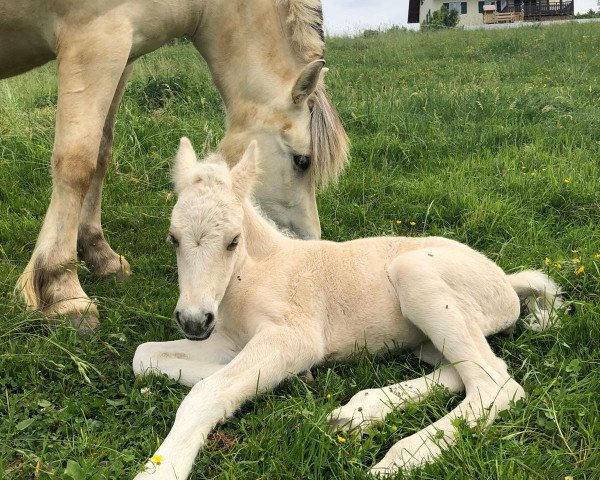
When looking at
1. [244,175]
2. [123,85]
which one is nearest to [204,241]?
[244,175]

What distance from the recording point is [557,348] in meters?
2.96

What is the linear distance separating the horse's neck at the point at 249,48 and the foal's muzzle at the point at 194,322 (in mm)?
2167

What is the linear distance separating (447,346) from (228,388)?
3.17ft

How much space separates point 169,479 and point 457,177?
4212mm

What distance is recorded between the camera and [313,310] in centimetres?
295

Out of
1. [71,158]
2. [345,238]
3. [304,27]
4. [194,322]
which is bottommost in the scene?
[345,238]

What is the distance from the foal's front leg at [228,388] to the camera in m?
2.15

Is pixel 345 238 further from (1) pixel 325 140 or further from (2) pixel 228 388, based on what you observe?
(2) pixel 228 388

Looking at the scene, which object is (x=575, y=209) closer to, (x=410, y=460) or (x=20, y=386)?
(x=410, y=460)

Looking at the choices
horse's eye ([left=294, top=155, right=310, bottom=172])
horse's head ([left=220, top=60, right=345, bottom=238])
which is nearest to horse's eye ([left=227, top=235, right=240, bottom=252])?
horse's head ([left=220, top=60, right=345, bottom=238])

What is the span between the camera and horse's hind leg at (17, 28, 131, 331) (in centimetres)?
343

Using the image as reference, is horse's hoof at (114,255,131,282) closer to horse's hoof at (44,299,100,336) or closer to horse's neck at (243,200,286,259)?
horse's hoof at (44,299,100,336)

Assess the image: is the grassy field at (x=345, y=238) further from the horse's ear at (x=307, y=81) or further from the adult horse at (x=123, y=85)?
the horse's ear at (x=307, y=81)

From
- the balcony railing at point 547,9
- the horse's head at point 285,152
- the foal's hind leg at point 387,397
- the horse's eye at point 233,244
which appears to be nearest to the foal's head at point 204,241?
the horse's eye at point 233,244
